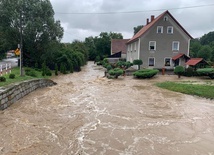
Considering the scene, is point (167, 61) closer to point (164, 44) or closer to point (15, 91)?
point (164, 44)

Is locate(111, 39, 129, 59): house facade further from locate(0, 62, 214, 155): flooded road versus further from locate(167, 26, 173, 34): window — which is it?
locate(0, 62, 214, 155): flooded road

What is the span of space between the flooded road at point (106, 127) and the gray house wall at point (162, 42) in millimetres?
19008

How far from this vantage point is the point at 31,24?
27.0 m

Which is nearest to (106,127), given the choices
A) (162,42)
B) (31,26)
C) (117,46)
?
(31,26)

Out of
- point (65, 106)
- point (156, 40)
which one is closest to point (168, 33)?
point (156, 40)

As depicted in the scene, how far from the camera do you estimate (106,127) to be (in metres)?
7.86

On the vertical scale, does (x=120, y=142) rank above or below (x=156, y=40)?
below

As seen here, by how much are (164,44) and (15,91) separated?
2401cm

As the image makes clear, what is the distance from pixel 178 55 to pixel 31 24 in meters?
20.6

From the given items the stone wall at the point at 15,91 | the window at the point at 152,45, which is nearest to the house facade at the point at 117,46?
the window at the point at 152,45

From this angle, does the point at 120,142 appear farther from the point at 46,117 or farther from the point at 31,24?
the point at 31,24

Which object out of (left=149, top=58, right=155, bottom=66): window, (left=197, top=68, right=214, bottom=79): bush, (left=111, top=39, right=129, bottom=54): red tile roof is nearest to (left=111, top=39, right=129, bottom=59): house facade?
(left=111, top=39, right=129, bottom=54): red tile roof

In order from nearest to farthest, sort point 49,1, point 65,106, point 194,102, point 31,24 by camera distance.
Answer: point 65,106 → point 194,102 → point 31,24 → point 49,1

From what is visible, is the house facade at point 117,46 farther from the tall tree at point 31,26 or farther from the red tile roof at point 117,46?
the tall tree at point 31,26
